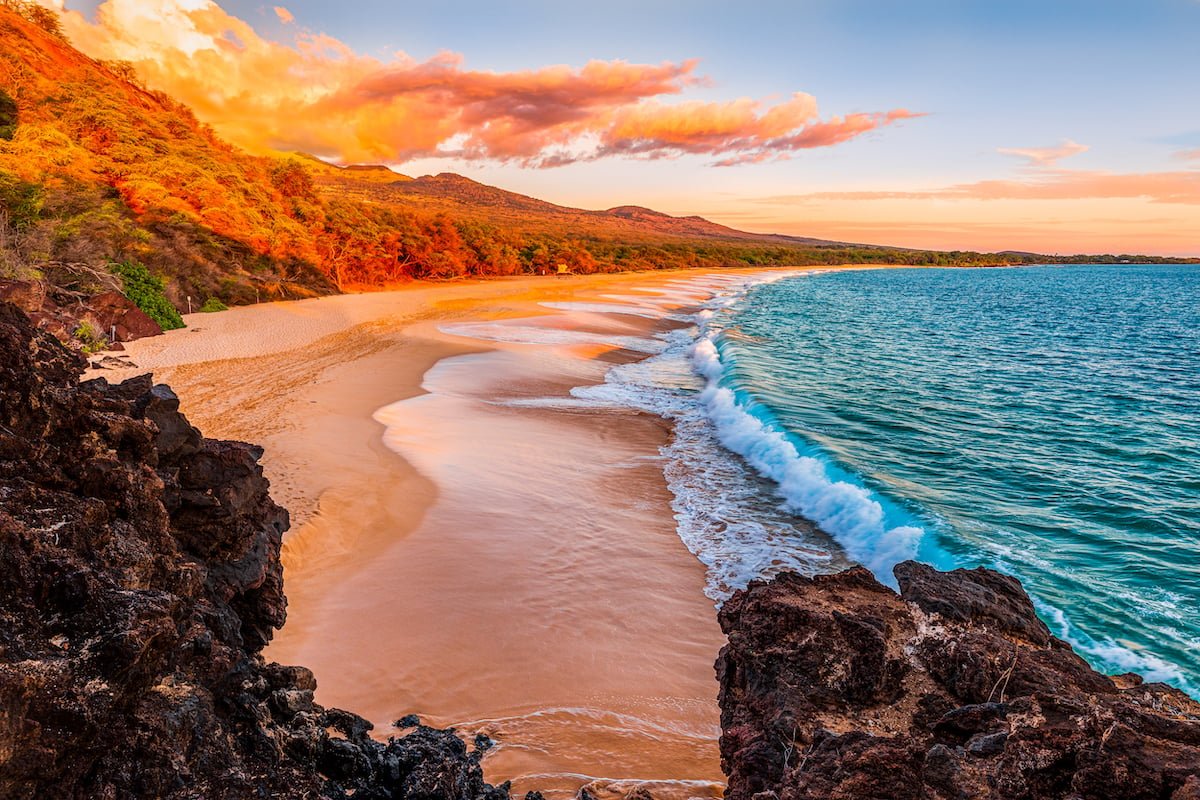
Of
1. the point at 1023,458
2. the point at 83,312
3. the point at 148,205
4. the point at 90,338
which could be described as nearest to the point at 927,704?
the point at 1023,458

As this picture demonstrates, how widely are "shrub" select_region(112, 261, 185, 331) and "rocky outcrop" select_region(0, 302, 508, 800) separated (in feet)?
59.2

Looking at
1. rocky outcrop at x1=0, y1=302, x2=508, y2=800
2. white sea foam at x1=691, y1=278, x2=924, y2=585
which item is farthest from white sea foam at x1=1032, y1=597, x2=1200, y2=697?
rocky outcrop at x1=0, y1=302, x2=508, y2=800

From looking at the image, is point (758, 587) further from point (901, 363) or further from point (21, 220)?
point (21, 220)

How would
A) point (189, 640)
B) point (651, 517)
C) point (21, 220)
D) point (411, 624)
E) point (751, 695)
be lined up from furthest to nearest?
1. point (21, 220)
2. point (651, 517)
3. point (411, 624)
4. point (751, 695)
5. point (189, 640)

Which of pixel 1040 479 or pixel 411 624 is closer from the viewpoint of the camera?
pixel 411 624

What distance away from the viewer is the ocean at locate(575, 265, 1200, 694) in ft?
25.8

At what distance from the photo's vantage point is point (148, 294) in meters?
20.7

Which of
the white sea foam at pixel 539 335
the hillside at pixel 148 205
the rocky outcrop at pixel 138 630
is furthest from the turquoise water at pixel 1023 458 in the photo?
the hillside at pixel 148 205

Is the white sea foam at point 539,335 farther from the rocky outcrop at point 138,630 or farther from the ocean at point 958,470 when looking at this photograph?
the rocky outcrop at point 138,630

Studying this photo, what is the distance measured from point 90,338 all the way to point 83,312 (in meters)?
1.92

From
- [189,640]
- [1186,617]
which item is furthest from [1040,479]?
[189,640]

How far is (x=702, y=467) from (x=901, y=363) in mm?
14965

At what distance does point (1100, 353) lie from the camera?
27.3 metres

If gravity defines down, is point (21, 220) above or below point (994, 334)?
above
